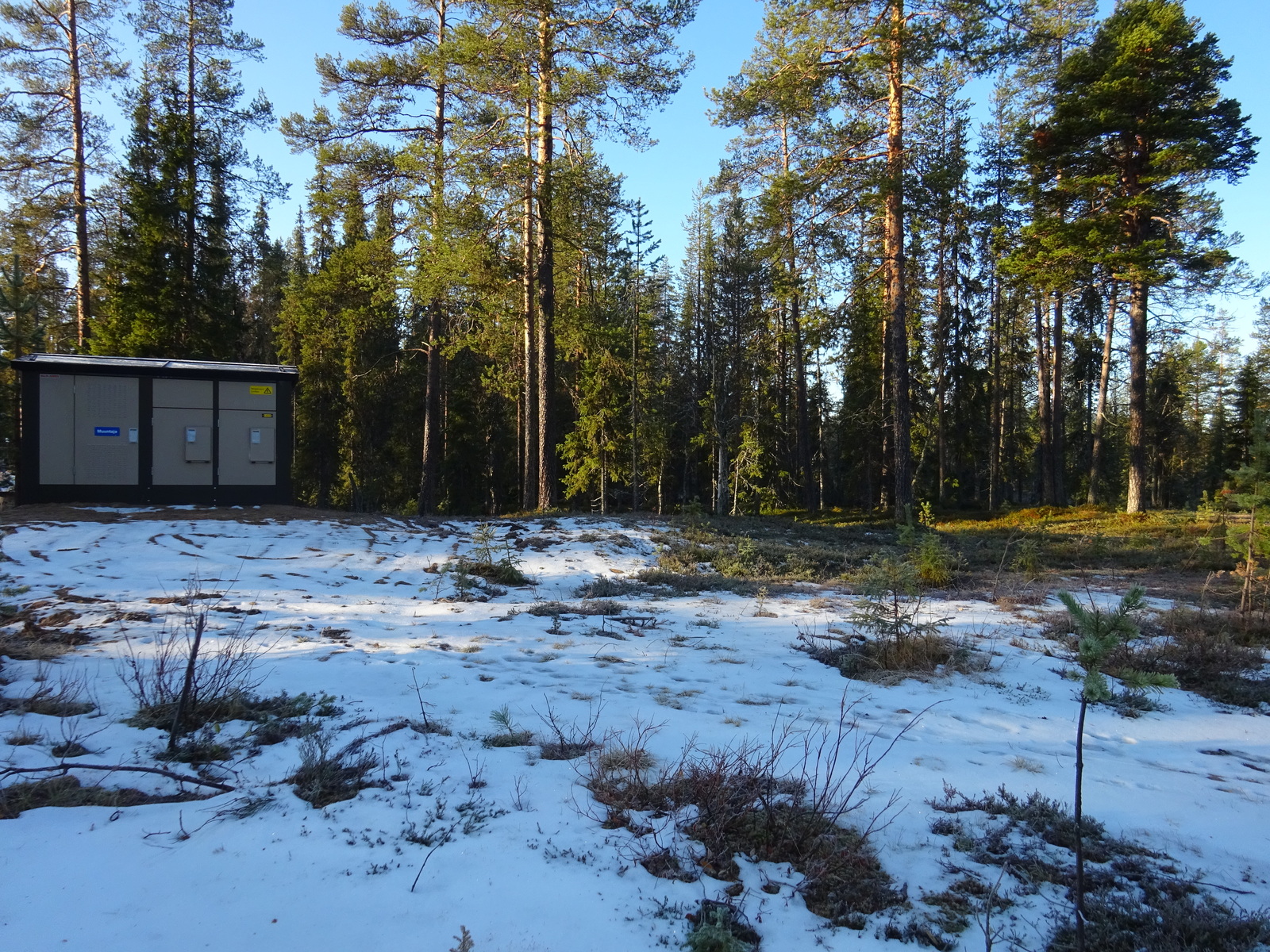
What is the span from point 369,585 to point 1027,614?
7368mm

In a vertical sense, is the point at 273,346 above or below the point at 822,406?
above

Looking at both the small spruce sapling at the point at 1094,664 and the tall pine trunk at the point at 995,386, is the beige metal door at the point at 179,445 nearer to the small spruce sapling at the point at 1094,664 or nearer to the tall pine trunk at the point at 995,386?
the small spruce sapling at the point at 1094,664

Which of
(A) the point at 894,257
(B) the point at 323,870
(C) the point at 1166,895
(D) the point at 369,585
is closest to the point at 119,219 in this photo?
(D) the point at 369,585

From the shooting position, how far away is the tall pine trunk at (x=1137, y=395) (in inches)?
724

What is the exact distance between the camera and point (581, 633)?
6.39 meters

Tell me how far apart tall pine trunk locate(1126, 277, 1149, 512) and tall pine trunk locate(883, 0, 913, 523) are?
665 cm

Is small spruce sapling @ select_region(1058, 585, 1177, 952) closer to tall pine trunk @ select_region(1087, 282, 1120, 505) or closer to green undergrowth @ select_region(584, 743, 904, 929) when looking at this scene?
green undergrowth @ select_region(584, 743, 904, 929)

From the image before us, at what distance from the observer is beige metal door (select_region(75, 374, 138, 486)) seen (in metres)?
11.6

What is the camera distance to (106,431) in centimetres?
1171

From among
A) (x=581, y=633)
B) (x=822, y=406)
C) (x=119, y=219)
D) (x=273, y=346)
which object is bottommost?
(x=581, y=633)

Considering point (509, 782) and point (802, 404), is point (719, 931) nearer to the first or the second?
point (509, 782)

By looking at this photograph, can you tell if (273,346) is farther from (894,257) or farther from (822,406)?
(894,257)

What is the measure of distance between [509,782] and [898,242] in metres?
15.4

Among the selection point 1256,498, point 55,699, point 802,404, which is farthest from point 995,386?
point 55,699
